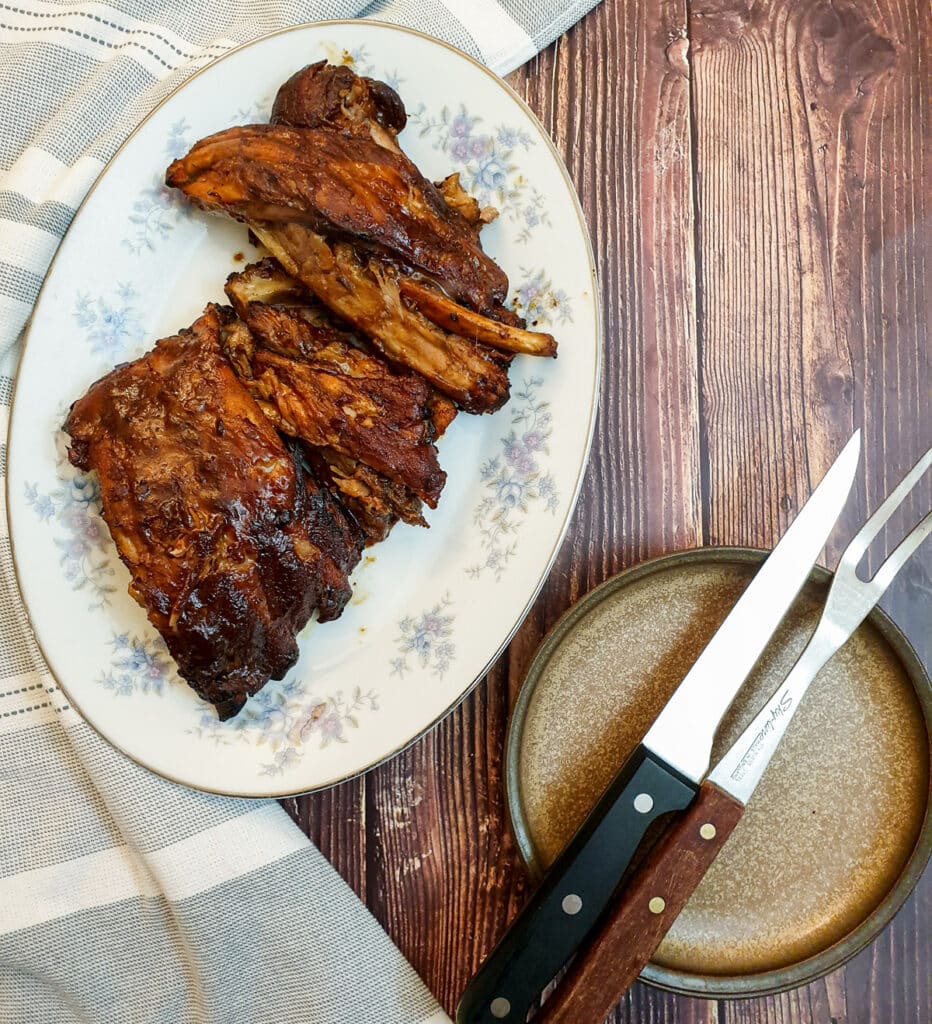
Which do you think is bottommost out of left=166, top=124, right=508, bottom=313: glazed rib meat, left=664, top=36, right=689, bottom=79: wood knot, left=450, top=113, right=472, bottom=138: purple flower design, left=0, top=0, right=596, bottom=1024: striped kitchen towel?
left=0, top=0, right=596, bottom=1024: striped kitchen towel

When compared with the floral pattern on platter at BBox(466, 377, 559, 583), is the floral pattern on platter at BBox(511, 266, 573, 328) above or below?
above

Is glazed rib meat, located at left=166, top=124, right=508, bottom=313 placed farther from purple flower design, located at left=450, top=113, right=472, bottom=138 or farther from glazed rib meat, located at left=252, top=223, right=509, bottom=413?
purple flower design, located at left=450, top=113, right=472, bottom=138

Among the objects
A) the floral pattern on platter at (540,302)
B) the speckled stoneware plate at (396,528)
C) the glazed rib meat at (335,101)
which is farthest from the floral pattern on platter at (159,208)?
the floral pattern on platter at (540,302)

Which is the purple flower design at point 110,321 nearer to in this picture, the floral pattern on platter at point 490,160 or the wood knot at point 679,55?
the floral pattern on platter at point 490,160

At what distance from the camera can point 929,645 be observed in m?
2.02

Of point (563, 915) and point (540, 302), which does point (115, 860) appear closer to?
point (563, 915)

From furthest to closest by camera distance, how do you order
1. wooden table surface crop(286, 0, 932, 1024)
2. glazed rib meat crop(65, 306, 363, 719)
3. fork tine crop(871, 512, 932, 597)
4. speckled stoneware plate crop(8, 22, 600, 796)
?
1. wooden table surface crop(286, 0, 932, 1024)
2. speckled stoneware plate crop(8, 22, 600, 796)
3. fork tine crop(871, 512, 932, 597)
4. glazed rib meat crop(65, 306, 363, 719)

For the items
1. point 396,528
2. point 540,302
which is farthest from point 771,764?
point 540,302

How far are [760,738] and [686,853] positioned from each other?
27 centimetres

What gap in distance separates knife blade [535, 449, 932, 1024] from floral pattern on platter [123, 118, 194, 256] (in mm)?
1646

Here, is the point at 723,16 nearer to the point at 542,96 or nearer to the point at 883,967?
the point at 542,96

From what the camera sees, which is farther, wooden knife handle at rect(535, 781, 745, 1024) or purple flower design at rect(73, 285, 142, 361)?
purple flower design at rect(73, 285, 142, 361)

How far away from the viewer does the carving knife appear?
68.0 inches

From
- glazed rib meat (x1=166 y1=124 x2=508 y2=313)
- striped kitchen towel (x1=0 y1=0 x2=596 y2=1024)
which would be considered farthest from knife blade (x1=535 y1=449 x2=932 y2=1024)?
glazed rib meat (x1=166 y1=124 x2=508 y2=313)
